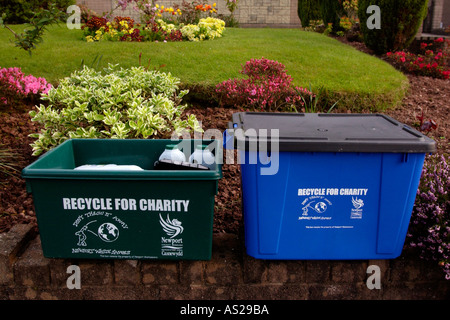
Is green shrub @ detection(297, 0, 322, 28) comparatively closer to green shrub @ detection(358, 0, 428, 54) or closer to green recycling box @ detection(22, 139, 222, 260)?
green shrub @ detection(358, 0, 428, 54)

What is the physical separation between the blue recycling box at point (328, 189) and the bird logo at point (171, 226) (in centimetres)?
34

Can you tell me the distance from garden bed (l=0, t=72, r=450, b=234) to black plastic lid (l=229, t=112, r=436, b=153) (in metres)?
0.67

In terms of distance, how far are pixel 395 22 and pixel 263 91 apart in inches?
181

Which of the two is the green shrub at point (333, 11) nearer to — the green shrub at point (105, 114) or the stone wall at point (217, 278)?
the green shrub at point (105, 114)

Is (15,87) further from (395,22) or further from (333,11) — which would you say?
(333,11)

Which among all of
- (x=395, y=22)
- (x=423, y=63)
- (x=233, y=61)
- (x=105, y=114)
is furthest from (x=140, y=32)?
(x=105, y=114)

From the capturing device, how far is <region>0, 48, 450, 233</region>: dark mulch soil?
2842mm

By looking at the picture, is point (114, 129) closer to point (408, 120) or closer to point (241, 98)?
point (241, 98)

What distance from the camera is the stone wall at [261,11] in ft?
54.0

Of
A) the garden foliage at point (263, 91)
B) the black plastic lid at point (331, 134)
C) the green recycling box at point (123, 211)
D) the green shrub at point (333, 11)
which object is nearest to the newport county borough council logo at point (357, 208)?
the black plastic lid at point (331, 134)

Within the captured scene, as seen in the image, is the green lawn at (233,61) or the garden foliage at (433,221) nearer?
the garden foliage at (433,221)

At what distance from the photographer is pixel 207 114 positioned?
4.42m

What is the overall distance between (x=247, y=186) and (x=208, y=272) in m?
0.53
